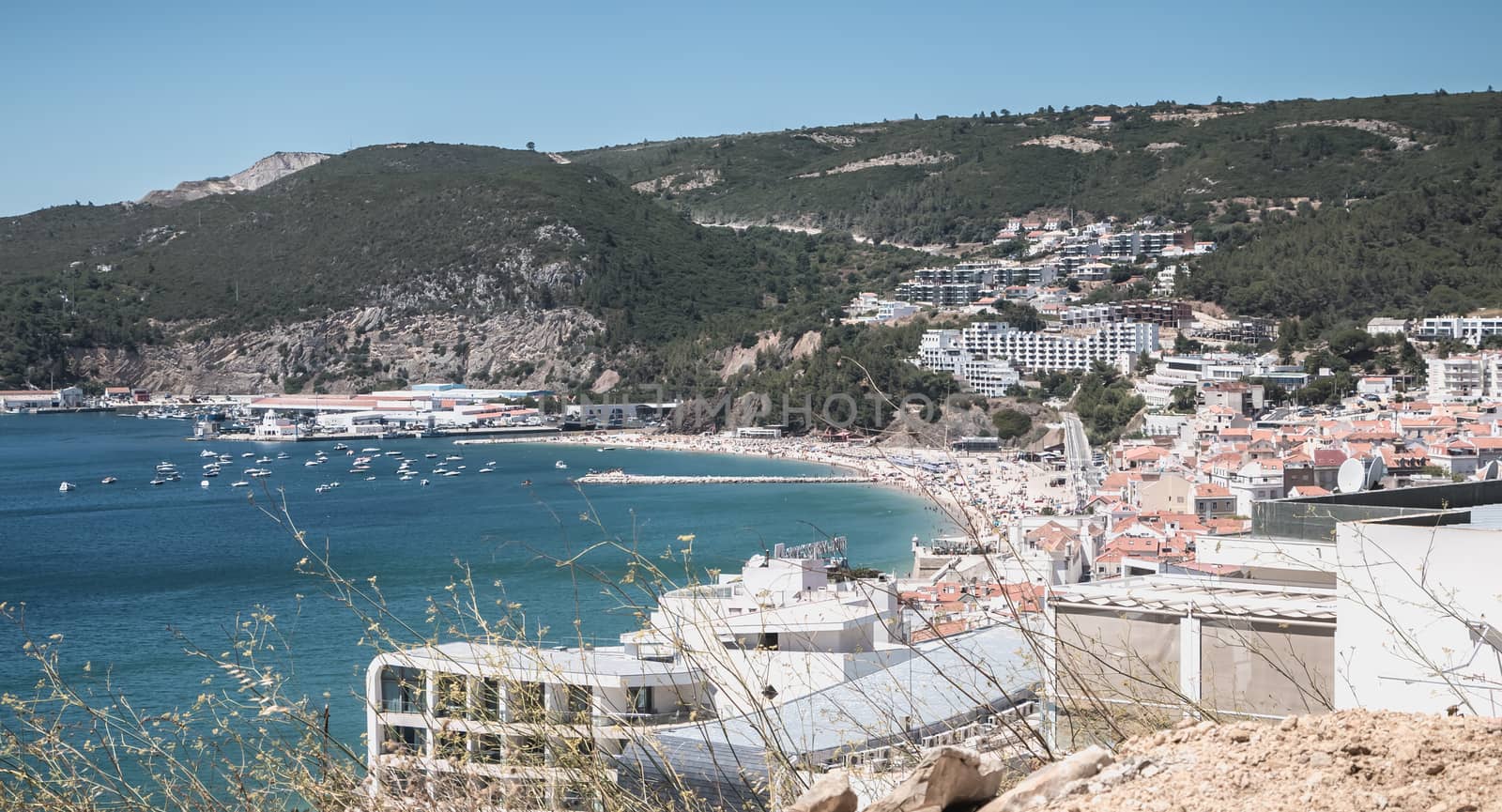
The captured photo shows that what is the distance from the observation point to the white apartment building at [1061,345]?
34938 millimetres

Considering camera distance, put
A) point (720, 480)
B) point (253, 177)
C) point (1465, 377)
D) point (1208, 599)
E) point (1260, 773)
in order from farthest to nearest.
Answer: point (253, 177) → point (720, 480) → point (1465, 377) → point (1208, 599) → point (1260, 773)

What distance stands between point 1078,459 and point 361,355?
32.0 m

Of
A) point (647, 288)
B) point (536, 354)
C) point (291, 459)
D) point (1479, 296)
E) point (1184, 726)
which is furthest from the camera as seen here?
point (647, 288)

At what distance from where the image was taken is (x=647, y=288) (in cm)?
5331

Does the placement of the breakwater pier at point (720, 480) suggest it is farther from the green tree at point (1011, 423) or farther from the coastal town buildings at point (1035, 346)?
the coastal town buildings at point (1035, 346)

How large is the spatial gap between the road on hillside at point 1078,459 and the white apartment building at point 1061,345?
3.30m

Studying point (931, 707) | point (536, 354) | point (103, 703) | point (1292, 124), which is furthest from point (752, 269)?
point (931, 707)

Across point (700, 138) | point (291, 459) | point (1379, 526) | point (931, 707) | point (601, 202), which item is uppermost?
point (700, 138)

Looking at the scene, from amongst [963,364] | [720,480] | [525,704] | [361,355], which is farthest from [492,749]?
[361,355]

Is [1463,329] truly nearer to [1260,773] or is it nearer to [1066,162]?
[1066,162]

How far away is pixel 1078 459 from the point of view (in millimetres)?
27812

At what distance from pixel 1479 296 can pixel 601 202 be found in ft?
119

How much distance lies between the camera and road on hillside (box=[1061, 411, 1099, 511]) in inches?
894

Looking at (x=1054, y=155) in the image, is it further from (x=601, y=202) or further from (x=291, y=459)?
(x=291, y=459)
